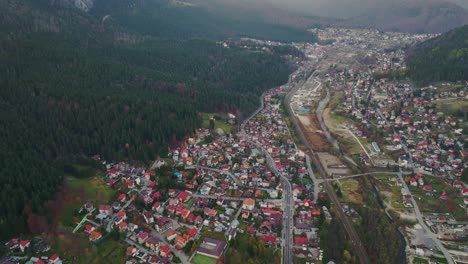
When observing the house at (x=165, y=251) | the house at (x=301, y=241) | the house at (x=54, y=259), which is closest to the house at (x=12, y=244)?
the house at (x=54, y=259)

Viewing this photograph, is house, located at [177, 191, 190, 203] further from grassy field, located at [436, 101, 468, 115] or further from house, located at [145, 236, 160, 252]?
grassy field, located at [436, 101, 468, 115]

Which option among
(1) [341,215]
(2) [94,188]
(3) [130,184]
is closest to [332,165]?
(1) [341,215]

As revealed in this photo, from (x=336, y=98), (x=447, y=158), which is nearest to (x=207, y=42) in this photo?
(x=336, y=98)

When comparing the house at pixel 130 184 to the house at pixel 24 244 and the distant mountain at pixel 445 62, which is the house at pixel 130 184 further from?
the distant mountain at pixel 445 62

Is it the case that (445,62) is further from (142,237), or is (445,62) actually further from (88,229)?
(88,229)

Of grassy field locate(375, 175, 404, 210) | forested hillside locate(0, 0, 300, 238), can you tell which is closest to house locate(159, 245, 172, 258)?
forested hillside locate(0, 0, 300, 238)
